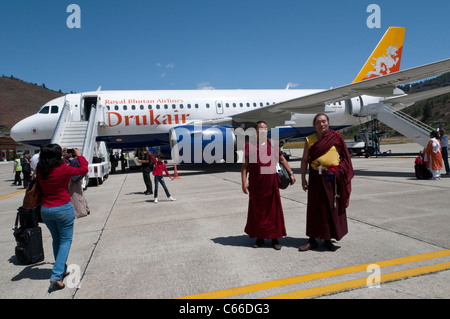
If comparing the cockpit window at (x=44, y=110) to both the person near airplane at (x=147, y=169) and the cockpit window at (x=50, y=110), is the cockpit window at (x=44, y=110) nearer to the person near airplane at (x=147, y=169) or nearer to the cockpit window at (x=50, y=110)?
the cockpit window at (x=50, y=110)

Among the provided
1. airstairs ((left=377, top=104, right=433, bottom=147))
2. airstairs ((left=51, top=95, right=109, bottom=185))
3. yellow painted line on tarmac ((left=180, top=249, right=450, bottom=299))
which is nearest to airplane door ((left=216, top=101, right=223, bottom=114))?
airstairs ((left=51, top=95, right=109, bottom=185))

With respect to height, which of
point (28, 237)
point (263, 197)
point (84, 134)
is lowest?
point (28, 237)

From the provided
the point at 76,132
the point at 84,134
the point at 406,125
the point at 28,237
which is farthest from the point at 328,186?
the point at 406,125

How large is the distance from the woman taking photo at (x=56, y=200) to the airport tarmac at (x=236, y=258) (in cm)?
29

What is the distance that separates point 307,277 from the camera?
3.32 metres

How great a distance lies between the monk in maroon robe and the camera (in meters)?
4.29

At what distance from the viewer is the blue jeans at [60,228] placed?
11.1ft

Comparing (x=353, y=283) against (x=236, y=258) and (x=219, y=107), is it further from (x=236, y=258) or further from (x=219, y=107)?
(x=219, y=107)

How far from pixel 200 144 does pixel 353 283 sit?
10.9 metres

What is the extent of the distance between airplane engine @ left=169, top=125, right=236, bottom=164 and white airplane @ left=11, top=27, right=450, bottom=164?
45 millimetres

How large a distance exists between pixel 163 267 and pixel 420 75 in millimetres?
10269

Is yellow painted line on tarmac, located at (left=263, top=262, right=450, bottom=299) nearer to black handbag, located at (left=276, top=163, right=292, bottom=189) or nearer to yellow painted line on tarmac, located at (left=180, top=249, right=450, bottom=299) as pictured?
yellow painted line on tarmac, located at (left=180, top=249, right=450, bottom=299)
